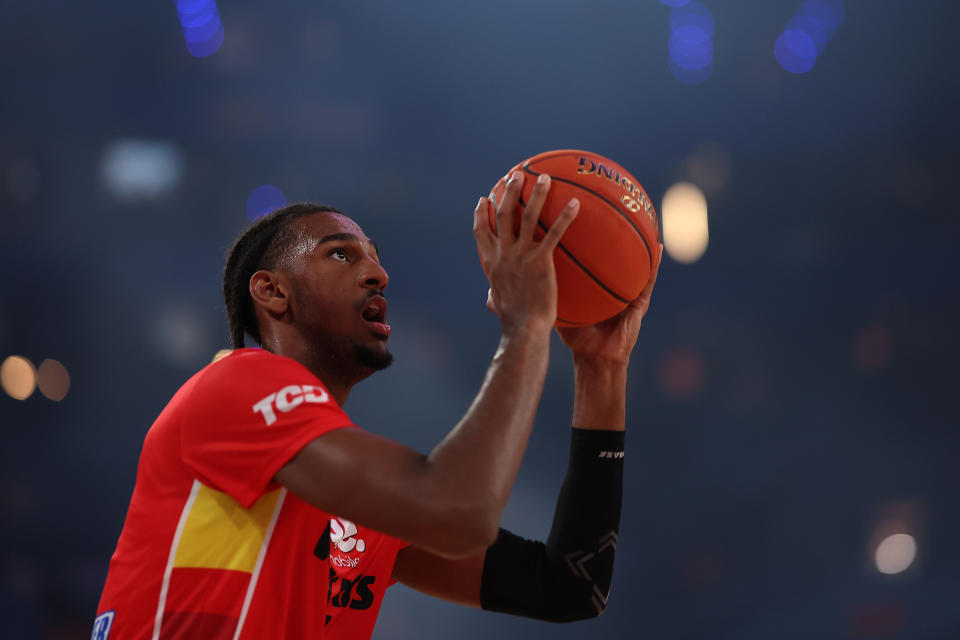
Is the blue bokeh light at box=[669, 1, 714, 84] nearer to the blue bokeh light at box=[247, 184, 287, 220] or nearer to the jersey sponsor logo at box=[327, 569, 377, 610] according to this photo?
the blue bokeh light at box=[247, 184, 287, 220]

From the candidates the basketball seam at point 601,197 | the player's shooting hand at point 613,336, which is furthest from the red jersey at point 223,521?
the player's shooting hand at point 613,336

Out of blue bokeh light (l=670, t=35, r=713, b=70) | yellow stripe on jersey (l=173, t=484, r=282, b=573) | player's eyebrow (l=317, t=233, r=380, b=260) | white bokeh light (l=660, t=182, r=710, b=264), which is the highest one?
blue bokeh light (l=670, t=35, r=713, b=70)

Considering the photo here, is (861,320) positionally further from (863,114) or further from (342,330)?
(342,330)

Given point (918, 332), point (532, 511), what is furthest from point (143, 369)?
point (918, 332)

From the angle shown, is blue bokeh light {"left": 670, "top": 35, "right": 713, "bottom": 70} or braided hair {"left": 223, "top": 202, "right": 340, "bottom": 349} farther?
blue bokeh light {"left": 670, "top": 35, "right": 713, "bottom": 70}

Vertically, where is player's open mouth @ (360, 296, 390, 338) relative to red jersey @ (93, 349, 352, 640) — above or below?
above

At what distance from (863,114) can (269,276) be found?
134 inches

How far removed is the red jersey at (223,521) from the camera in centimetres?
133

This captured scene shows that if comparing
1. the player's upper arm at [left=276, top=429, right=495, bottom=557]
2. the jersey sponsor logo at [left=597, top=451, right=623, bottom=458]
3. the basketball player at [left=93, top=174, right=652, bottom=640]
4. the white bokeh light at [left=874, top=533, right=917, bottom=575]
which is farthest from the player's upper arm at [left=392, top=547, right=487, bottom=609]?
the white bokeh light at [left=874, top=533, right=917, bottom=575]

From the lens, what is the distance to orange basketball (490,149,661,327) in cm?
165

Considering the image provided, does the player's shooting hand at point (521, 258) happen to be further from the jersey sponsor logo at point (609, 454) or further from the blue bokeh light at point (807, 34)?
the blue bokeh light at point (807, 34)

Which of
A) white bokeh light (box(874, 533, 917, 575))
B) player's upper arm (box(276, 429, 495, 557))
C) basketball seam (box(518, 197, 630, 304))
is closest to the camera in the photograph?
player's upper arm (box(276, 429, 495, 557))

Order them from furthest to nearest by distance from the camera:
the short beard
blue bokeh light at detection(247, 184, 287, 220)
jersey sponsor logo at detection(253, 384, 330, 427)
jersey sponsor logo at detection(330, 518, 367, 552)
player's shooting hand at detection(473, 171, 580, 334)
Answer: blue bokeh light at detection(247, 184, 287, 220), jersey sponsor logo at detection(330, 518, 367, 552), the short beard, player's shooting hand at detection(473, 171, 580, 334), jersey sponsor logo at detection(253, 384, 330, 427)

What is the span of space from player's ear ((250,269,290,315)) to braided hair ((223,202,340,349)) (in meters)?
0.06
